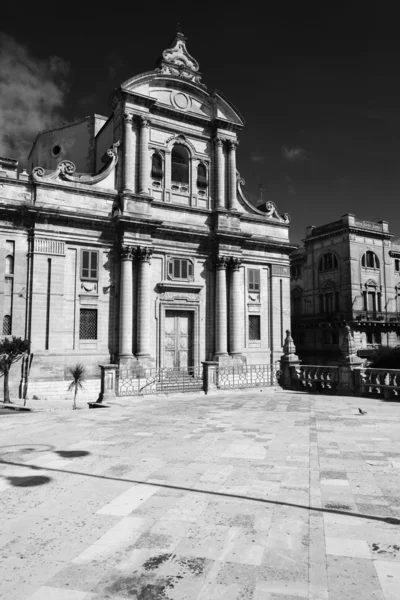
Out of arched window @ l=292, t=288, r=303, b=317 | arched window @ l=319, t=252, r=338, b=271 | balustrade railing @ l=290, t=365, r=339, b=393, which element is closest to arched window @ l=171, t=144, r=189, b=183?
balustrade railing @ l=290, t=365, r=339, b=393

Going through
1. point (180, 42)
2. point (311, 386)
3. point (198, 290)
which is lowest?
point (311, 386)

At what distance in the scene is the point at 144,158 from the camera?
27.3 m

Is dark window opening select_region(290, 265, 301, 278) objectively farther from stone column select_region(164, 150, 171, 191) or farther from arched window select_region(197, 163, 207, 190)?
stone column select_region(164, 150, 171, 191)

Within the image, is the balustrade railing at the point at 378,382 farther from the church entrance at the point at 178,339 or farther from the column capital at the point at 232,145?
the column capital at the point at 232,145

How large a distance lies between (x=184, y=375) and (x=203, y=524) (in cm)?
2132

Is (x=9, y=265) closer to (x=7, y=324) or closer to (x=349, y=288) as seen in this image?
(x=7, y=324)

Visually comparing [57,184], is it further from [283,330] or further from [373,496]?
[373,496]

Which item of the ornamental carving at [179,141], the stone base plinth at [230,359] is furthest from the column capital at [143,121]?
the stone base plinth at [230,359]

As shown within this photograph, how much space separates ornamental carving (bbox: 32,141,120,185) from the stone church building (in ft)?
0.22

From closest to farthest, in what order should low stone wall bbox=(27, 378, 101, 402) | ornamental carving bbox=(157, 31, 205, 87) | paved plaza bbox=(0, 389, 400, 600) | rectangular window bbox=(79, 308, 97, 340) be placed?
1. paved plaza bbox=(0, 389, 400, 600)
2. low stone wall bbox=(27, 378, 101, 402)
3. rectangular window bbox=(79, 308, 97, 340)
4. ornamental carving bbox=(157, 31, 205, 87)

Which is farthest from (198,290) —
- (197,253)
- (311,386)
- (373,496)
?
(373,496)

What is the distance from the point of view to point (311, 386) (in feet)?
75.8

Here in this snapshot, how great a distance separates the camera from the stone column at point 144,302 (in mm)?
26078

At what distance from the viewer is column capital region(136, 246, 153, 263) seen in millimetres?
26469
